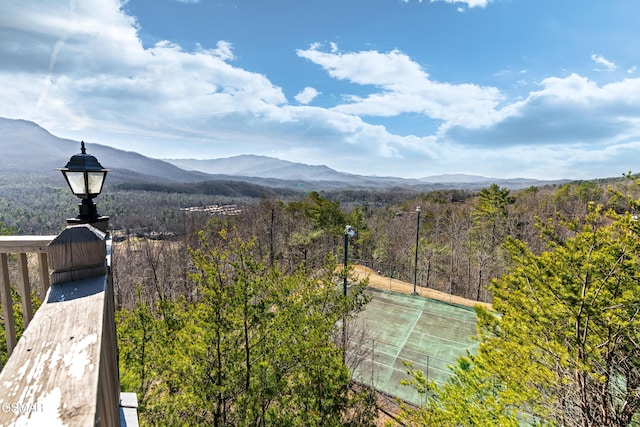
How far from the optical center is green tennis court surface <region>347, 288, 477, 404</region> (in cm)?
1209

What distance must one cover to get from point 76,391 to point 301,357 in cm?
504

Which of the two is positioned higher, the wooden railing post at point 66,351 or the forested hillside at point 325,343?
the wooden railing post at point 66,351

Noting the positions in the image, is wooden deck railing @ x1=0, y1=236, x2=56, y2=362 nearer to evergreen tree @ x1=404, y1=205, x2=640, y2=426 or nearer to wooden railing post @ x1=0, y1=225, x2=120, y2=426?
wooden railing post @ x1=0, y1=225, x2=120, y2=426

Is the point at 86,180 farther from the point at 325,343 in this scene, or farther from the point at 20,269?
the point at 325,343

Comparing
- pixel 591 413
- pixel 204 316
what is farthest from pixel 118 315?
pixel 591 413

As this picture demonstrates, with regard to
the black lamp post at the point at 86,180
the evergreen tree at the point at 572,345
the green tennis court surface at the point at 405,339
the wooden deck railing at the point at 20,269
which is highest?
the black lamp post at the point at 86,180

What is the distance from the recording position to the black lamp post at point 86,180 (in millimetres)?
3057

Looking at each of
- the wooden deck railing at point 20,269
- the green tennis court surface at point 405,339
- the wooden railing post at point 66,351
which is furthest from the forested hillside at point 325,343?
the green tennis court surface at point 405,339

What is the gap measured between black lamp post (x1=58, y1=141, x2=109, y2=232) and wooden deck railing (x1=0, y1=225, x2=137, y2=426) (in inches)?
81.1

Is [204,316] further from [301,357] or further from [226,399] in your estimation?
[301,357]

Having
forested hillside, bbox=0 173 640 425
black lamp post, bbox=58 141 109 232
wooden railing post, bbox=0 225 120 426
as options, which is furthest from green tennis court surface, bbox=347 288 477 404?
wooden railing post, bbox=0 225 120 426

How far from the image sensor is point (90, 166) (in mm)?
3236

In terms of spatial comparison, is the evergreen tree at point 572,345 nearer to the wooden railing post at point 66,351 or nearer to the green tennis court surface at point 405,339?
the green tennis court surface at point 405,339

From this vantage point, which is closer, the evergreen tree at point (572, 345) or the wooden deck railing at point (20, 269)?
the wooden deck railing at point (20, 269)
